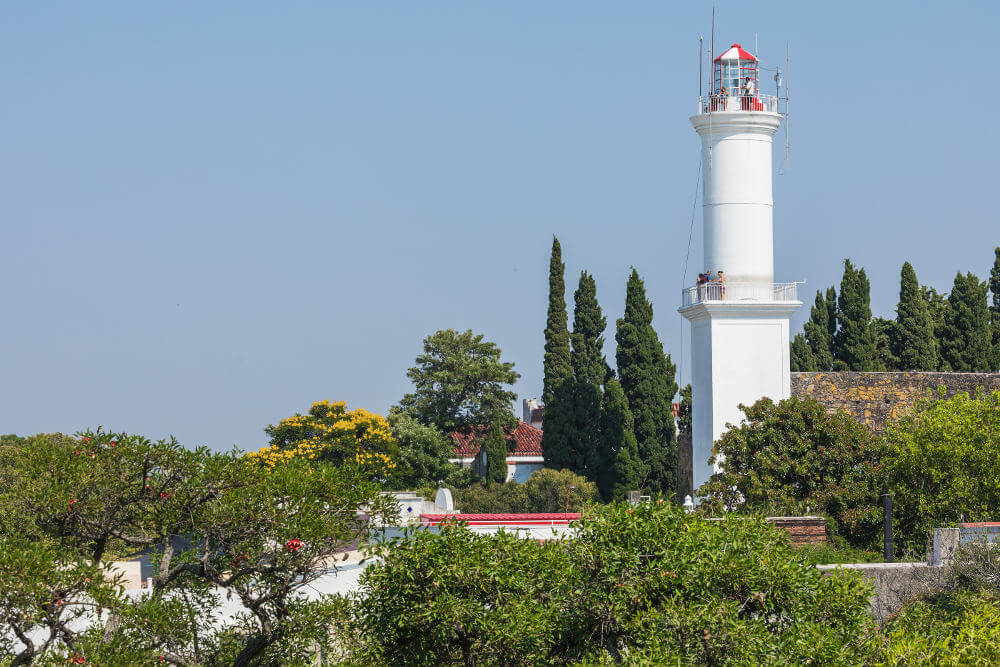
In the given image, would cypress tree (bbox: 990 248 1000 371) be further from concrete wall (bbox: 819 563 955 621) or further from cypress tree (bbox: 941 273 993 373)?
concrete wall (bbox: 819 563 955 621)

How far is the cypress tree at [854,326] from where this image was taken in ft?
164

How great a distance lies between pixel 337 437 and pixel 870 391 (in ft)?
71.5

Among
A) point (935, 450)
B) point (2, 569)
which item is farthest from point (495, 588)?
point (935, 450)

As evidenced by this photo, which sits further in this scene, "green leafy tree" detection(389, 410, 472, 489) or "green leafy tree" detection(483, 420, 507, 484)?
"green leafy tree" detection(389, 410, 472, 489)

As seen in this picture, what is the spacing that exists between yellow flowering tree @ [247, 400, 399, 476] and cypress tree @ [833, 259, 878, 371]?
1758 centimetres

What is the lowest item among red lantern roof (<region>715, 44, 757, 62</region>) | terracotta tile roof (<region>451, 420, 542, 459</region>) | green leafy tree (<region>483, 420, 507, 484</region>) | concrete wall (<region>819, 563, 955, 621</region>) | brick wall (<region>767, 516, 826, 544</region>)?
concrete wall (<region>819, 563, 955, 621</region>)

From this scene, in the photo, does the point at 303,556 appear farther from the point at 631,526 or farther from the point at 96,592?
the point at 631,526

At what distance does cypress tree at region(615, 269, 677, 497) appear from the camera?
51.4 meters

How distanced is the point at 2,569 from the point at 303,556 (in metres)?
2.53

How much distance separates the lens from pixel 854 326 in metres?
50.3

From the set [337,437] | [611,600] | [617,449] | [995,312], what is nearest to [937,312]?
[995,312]

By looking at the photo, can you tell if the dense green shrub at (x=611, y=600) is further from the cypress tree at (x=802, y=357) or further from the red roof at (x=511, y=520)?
the cypress tree at (x=802, y=357)

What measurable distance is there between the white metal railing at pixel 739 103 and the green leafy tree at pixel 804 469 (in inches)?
405

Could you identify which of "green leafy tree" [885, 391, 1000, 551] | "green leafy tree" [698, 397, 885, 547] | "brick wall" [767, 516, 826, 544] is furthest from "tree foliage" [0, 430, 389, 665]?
"green leafy tree" [698, 397, 885, 547]
